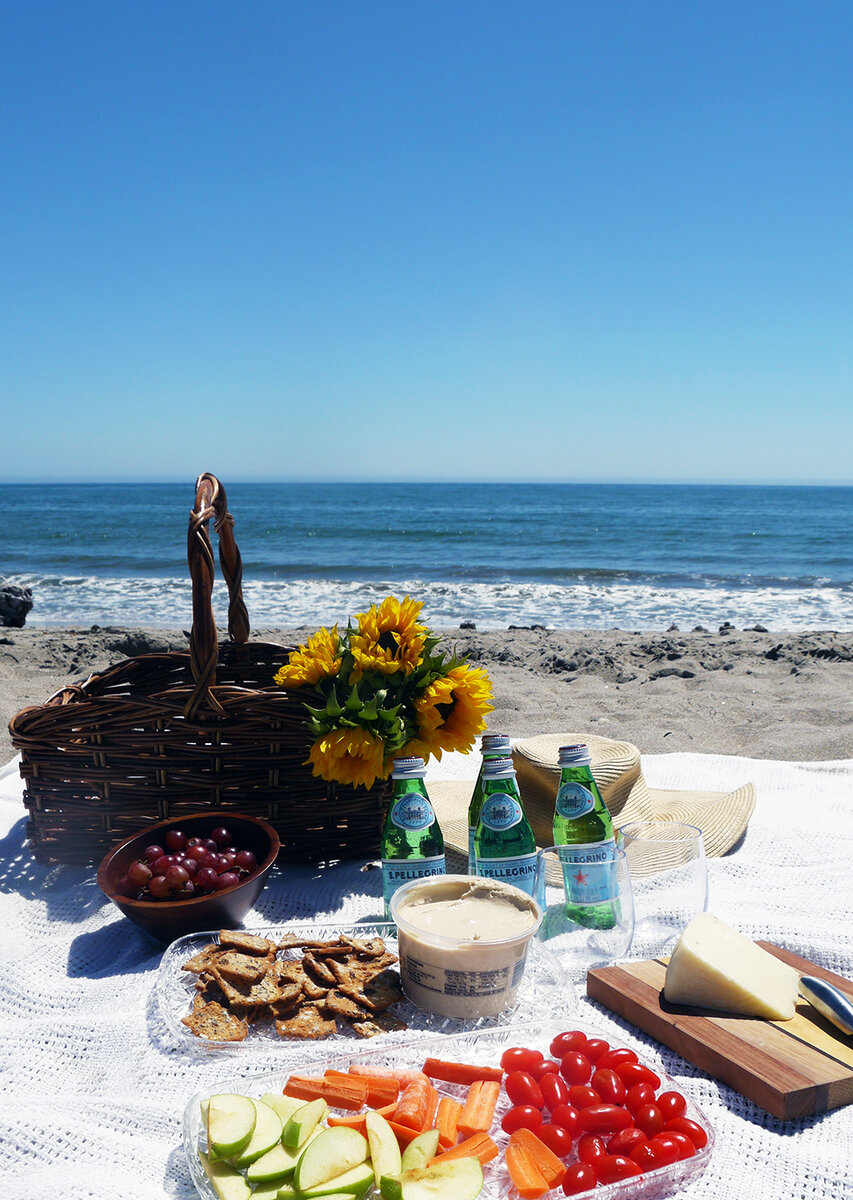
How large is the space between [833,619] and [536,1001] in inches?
418

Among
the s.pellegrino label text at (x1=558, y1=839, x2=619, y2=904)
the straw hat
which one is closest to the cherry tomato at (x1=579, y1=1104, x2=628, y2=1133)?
the s.pellegrino label text at (x1=558, y1=839, x2=619, y2=904)

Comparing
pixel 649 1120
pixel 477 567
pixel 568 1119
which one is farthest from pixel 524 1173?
pixel 477 567

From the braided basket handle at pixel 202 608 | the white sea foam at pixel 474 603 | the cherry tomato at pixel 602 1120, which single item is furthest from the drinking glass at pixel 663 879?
the white sea foam at pixel 474 603

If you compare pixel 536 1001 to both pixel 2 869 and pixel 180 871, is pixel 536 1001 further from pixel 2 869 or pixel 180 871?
pixel 2 869

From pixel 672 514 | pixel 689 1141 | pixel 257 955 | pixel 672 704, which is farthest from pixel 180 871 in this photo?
pixel 672 514

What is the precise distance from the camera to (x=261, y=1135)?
123 cm

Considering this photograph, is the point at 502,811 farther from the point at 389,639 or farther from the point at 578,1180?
the point at 578,1180

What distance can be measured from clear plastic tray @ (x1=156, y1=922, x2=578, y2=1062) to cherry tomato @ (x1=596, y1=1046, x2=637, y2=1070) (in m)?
0.26

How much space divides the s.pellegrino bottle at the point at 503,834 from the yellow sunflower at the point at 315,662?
21.0 inches

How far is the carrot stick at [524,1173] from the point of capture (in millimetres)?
1197

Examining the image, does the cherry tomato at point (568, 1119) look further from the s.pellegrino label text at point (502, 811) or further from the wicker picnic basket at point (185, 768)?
the wicker picnic basket at point (185, 768)

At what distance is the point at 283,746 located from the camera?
8.02ft

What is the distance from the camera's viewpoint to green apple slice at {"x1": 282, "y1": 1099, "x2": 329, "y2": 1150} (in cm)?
121

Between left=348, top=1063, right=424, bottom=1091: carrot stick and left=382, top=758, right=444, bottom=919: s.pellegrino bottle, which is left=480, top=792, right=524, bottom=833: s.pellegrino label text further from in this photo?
left=348, top=1063, right=424, bottom=1091: carrot stick
